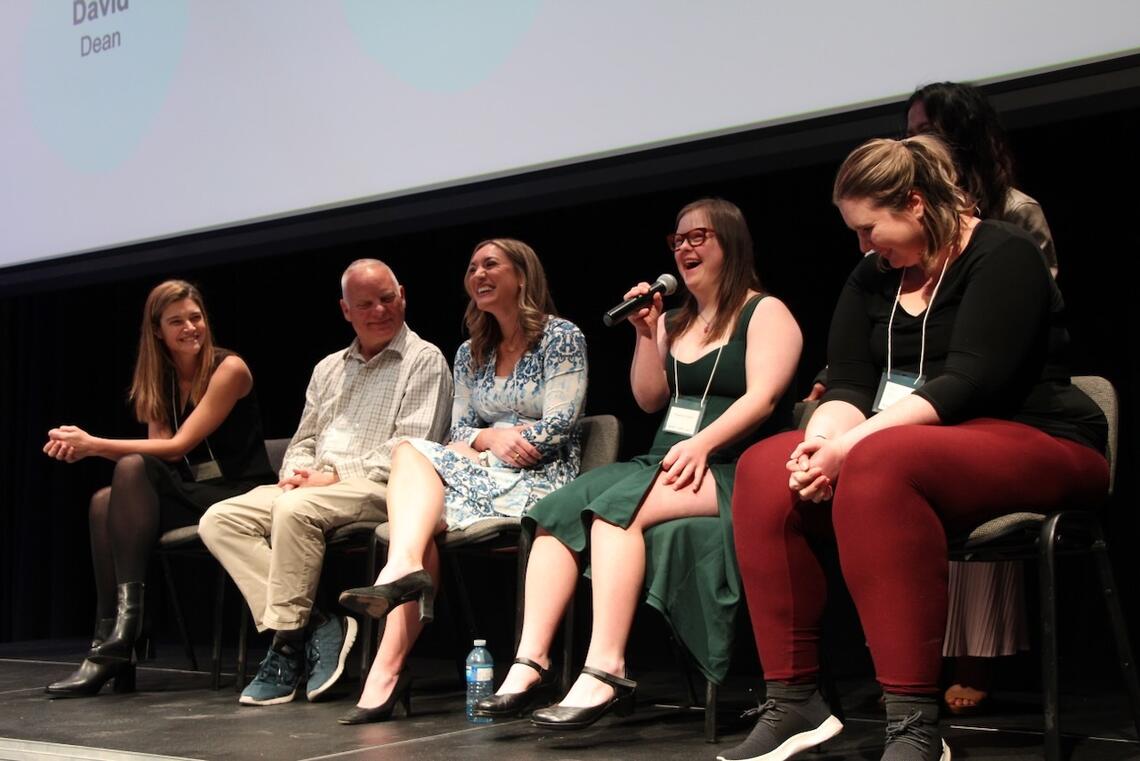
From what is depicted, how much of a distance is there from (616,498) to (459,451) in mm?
664

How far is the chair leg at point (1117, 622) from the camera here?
6.36 ft

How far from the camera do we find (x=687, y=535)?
2.30 meters

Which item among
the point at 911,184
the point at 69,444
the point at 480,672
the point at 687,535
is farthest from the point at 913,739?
the point at 69,444

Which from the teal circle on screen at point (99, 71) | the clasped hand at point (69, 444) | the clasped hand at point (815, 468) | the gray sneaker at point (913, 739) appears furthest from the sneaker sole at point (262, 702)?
the teal circle on screen at point (99, 71)

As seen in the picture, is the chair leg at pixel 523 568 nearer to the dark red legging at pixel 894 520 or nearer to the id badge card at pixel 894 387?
the dark red legging at pixel 894 520

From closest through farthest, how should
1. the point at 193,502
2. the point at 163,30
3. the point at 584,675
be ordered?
the point at 584,675, the point at 193,502, the point at 163,30

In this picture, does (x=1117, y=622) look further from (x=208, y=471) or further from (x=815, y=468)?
(x=208, y=471)

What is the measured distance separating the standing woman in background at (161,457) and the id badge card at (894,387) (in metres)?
1.94

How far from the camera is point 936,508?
5.98 ft

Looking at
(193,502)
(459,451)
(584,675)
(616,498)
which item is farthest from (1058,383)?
(193,502)

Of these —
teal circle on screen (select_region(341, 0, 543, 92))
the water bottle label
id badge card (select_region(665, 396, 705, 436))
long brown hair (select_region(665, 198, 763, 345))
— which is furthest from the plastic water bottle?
teal circle on screen (select_region(341, 0, 543, 92))

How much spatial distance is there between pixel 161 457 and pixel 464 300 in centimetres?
111

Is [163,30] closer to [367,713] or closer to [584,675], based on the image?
[367,713]

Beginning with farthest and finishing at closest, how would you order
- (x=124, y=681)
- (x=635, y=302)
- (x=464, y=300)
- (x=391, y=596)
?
(x=464, y=300)
(x=124, y=681)
(x=635, y=302)
(x=391, y=596)
